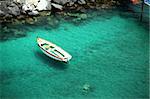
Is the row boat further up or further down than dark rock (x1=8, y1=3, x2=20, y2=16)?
further down

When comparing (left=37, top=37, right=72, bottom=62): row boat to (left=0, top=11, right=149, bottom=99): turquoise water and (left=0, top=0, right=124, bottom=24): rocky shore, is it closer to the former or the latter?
(left=0, top=11, right=149, bottom=99): turquoise water

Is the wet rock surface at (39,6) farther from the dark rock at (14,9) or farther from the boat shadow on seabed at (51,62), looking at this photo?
the boat shadow on seabed at (51,62)

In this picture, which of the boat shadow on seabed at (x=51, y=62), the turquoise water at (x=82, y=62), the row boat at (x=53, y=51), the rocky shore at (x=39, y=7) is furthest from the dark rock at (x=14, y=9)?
the boat shadow on seabed at (x=51, y=62)

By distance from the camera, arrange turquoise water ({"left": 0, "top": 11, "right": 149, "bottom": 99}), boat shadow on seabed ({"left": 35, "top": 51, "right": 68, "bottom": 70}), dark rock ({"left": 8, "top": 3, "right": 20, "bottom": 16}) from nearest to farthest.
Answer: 1. turquoise water ({"left": 0, "top": 11, "right": 149, "bottom": 99})
2. boat shadow on seabed ({"left": 35, "top": 51, "right": 68, "bottom": 70})
3. dark rock ({"left": 8, "top": 3, "right": 20, "bottom": 16})

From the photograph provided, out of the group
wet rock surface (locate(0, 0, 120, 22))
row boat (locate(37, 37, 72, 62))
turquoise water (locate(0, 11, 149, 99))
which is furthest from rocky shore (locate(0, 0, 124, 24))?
row boat (locate(37, 37, 72, 62))

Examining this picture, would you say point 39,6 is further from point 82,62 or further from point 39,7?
point 82,62

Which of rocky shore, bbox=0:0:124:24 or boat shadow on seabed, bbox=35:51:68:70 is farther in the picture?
rocky shore, bbox=0:0:124:24

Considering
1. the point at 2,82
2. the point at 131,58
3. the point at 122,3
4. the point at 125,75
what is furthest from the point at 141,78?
the point at 122,3
